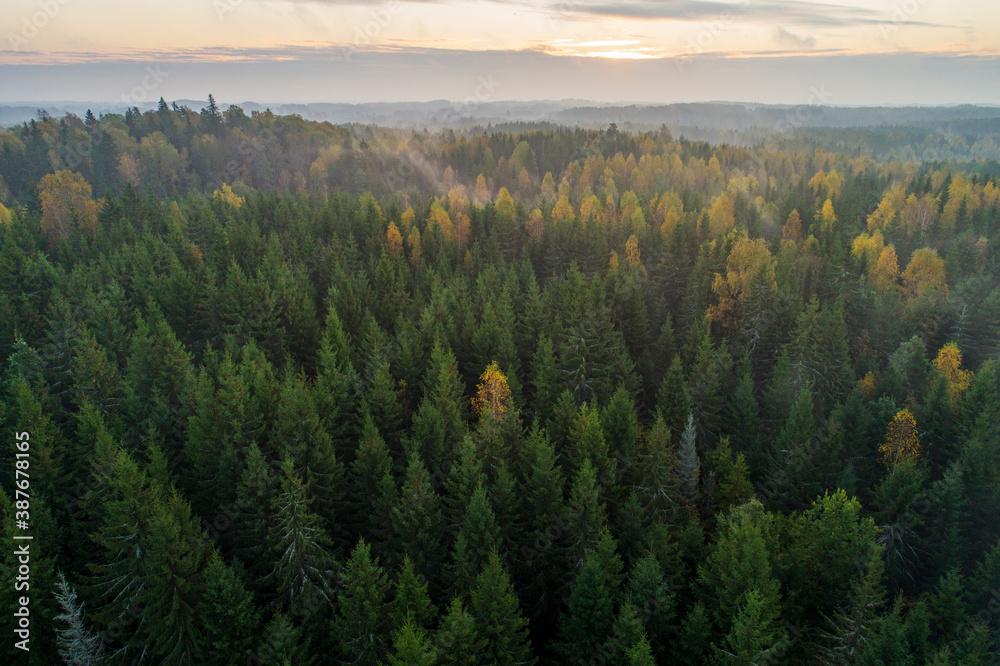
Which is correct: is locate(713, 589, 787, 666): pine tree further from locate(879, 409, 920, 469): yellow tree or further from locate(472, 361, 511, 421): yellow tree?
locate(879, 409, 920, 469): yellow tree

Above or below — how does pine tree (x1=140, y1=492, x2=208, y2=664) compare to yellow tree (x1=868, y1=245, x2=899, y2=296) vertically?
below

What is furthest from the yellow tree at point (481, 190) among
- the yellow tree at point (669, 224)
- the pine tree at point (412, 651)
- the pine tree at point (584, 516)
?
the pine tree at point (412, 651)

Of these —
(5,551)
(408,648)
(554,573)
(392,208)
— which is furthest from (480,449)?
(392,208)

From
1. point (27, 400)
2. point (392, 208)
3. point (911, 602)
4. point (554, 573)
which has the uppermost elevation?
point (392, 208)

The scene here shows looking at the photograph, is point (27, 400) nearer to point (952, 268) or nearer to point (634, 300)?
point (634, 300)

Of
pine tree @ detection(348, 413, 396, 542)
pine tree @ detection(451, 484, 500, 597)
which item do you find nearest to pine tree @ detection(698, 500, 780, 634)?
pine tree @ detection(451, 484, 500, 597)

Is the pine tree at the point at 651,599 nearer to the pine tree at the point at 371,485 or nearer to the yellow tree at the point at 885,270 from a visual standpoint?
the pine tree at the point at 371,485
